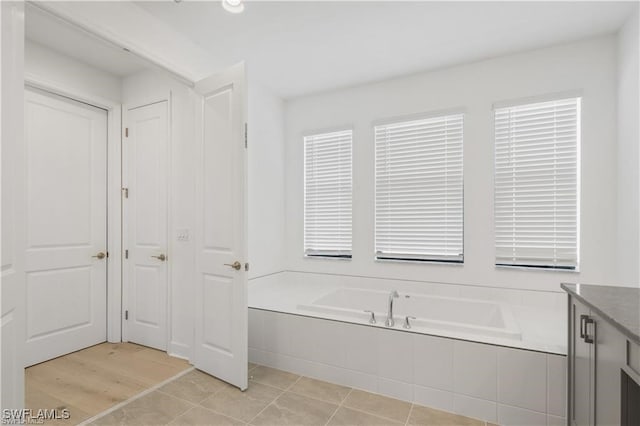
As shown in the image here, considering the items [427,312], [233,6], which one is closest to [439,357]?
[427,312]

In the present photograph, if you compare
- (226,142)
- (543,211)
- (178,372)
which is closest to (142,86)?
(226,142)

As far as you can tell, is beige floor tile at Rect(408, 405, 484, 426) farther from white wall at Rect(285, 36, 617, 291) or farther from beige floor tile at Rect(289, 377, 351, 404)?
white wall at Rect(285, 36, 617, 291)

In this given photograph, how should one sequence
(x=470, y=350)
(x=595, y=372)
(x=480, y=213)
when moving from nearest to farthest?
1. (x=595, y=372)
2. (x=470, y=350)
3. (x=480, y=213)

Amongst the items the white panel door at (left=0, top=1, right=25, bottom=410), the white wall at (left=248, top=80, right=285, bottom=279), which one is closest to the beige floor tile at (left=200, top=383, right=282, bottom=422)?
the white panel door at (left=0, top=1, right=25, bottom=410)

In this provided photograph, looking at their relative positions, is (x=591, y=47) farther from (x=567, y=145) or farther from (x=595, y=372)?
(x=595, y=372)

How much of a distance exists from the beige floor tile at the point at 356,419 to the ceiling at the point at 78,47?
106 inches

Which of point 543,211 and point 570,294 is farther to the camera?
point 543,211

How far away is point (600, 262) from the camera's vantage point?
8.41 ft

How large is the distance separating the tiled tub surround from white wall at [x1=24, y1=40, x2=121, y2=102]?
2437mm

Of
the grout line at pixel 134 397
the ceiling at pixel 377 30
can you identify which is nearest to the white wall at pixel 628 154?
the ceiling at pixel 377 30

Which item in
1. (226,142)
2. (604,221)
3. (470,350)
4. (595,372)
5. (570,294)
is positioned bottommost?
(470,350)

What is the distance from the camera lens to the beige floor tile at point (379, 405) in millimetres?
2018

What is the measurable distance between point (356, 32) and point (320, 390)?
2.67m

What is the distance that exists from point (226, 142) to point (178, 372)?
1.82 meters
